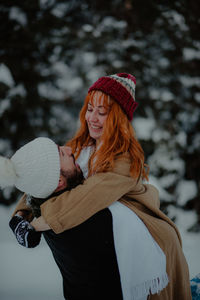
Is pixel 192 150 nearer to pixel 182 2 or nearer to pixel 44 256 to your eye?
pixel 182 2

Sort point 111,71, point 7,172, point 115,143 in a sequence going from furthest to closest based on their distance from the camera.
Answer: point 111,71 → point 115,143 → point 7,172

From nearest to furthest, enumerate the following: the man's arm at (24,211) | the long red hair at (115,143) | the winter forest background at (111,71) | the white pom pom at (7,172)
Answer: the white pom pom at (7,172)
the long red hair at (115,143)
the man's arm at (24,211)
the winter forest background at (111,71)

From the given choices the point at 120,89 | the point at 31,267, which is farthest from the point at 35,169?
the point at 31,267

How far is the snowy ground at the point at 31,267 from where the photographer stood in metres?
2.60

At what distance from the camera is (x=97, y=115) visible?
1.52 metres

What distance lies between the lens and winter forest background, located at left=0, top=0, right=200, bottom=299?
3.38 metres

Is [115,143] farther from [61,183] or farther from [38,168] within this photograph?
[38,168]

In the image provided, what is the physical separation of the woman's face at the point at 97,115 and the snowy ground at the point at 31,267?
1908mm

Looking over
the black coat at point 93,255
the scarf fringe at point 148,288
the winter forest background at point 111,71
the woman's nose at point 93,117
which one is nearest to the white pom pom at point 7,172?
the black coat at point 93,255

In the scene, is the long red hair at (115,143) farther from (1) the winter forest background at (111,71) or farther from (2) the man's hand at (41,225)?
(1) the winter forest background at (111,71)

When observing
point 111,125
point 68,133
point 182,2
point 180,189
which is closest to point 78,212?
point 111,125

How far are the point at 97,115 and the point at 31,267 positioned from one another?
2.34 meters

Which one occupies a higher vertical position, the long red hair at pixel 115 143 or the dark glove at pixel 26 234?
the long red hair at pixel 115 143

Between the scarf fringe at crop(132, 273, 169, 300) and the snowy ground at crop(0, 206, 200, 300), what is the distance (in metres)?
1.66
